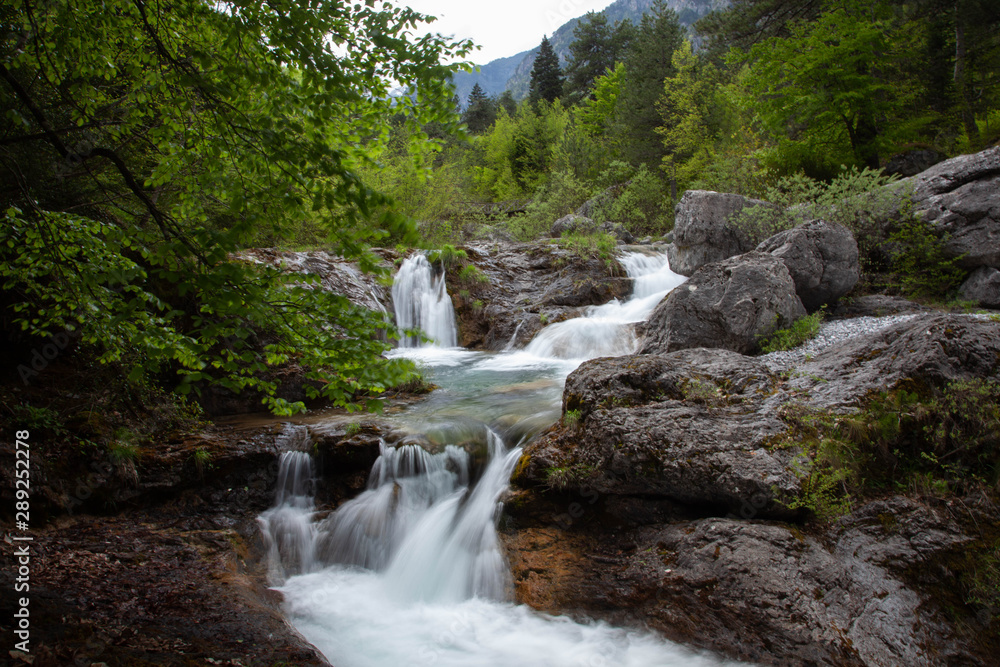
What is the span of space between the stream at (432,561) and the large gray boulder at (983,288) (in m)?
7.66

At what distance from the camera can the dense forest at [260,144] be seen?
262cm

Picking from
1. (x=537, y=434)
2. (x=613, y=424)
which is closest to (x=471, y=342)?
(x=537, y=434)

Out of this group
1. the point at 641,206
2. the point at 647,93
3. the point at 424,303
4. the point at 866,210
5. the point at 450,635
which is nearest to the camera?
the point at 450,635

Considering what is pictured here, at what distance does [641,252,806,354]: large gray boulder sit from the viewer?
824 cm

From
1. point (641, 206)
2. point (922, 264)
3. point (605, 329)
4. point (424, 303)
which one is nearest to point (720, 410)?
point (605, 329)

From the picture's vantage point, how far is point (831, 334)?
26.2 feet

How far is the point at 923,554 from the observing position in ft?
12.1

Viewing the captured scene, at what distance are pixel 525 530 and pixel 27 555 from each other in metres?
4.37

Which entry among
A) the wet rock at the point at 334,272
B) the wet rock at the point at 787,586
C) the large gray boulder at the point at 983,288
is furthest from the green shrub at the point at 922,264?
the wet rock at the point at 334,272

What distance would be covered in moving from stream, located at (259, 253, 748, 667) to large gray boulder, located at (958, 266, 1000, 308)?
7.66 meters

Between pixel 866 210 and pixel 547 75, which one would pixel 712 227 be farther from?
pixel 547 75

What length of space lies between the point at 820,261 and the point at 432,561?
29.2 ft

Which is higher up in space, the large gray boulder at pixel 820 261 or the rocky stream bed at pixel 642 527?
the large gray boulder at pixel 820 261

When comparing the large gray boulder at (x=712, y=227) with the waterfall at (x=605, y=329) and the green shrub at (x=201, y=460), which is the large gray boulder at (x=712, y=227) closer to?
the waterfall at (x=605, y=329)
